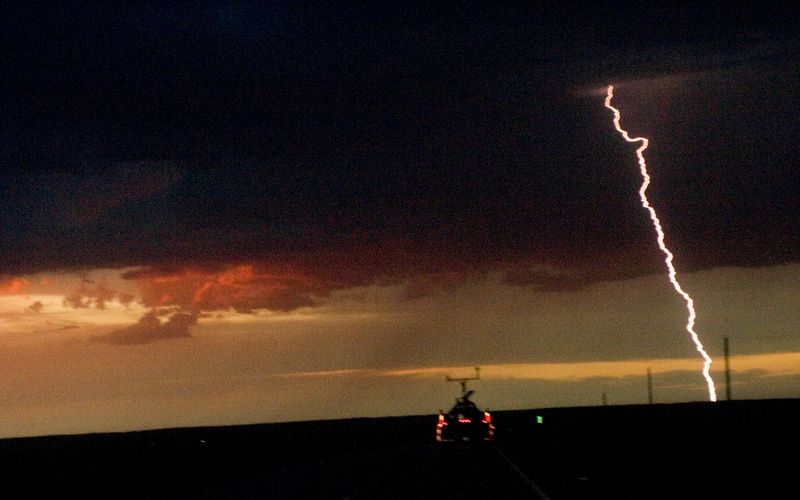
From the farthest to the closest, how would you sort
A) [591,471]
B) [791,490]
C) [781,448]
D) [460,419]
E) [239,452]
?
1. [239,452]
2. [460,419]
3. [781,448]
4. [591,471]
5. [791,490]

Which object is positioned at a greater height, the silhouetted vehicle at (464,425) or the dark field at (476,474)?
the silhouetted vehicle at (464,425)

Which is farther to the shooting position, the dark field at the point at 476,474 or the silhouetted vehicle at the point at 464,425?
the silhouetted vehicle at the point at 464,425

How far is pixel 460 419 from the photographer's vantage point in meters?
54.6

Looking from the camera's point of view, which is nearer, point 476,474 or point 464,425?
point 476,474

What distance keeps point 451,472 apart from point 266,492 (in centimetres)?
753

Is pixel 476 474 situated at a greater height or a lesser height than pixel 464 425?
lesser

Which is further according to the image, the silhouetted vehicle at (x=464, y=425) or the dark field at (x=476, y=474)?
the silhouetted vehicle at (x=464, y=425)

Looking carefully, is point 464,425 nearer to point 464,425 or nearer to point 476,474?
point 464,425

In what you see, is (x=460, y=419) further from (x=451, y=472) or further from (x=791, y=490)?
(x=791, y=490)

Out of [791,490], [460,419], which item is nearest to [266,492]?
[791,490]

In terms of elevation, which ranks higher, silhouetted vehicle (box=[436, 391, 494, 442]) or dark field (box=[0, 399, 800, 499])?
silhouetted vehicle (box=[436, 391, 494, 442])

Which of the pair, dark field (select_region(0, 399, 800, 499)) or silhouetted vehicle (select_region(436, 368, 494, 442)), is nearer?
dark field (select_region(0, 399, 800, 499))

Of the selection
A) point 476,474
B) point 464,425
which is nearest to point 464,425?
point 464,425

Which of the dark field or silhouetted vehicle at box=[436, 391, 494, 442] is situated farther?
silhouetted vehicle at box=[436, 391, 494, 442]
